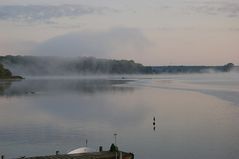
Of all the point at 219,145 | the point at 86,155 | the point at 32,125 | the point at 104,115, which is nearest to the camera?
the point at 86,155

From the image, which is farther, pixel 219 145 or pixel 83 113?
pixel 83 113

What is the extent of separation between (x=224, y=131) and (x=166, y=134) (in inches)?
271

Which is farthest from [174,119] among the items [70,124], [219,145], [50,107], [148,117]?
[50,107]

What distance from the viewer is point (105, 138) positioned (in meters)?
41.1

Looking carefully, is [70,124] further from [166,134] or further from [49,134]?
[166,134]

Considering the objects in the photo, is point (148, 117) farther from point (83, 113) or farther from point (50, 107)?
point (50, 107)

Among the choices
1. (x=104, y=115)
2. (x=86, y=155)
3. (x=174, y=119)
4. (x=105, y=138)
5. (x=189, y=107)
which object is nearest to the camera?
(x=86, y=155)

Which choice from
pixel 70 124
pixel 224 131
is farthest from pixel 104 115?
pixel 224 131

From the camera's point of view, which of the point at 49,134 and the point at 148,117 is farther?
the point at 148,117

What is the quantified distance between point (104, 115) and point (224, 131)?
833 inches

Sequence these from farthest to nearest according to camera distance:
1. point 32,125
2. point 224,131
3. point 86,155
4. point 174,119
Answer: point 174,119 < point 32,125 < point 224,131 < point 86,155

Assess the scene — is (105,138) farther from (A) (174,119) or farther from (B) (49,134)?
(A) (174,119)

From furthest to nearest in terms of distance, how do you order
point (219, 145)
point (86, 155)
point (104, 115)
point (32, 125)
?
1. point (104, 115)
2. point (32, 125)
3. point (219, 145)
4. point (86, 155)

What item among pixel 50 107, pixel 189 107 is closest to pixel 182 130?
pixel 189 107
